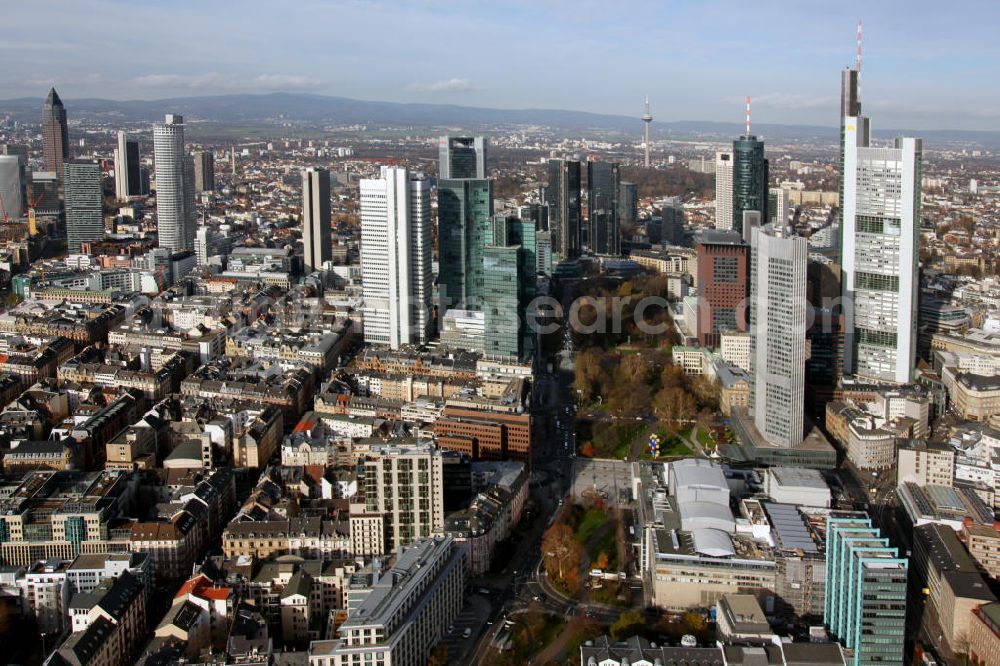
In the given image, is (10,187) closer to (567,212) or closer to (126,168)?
(126,168)

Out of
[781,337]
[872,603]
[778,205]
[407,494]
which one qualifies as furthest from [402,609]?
[778,205]

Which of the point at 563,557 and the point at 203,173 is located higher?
the point at 203,173

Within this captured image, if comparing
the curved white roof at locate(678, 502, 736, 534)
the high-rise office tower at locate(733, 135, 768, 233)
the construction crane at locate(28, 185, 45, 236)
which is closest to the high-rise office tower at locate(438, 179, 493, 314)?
the curved white roof at locate(678, 502, 736, 534)

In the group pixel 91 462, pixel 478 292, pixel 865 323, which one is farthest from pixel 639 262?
pixel 91 462

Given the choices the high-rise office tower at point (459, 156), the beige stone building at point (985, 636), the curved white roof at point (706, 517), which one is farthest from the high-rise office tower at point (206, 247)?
the beige stone building at point (985, 636)

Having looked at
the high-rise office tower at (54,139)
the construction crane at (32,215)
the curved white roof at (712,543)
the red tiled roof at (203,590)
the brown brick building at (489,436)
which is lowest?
the red tiled roof at (203,590)

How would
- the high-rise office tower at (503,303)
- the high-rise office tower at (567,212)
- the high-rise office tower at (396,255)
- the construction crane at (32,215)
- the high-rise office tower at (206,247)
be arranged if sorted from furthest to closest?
the construction crane at (32,215) → the high-rise office tower at (567,212) → the high-rise office tower at (206,247) → the high-rise office tower at (396,255) → the high-rise office tower at (503,303)

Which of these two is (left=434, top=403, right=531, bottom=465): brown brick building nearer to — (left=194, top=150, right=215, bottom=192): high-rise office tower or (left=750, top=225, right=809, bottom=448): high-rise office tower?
(left=750, top=225, right=809, bottom=448): high-rise office tower

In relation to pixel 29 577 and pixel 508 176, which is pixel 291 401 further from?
pixel 508 176

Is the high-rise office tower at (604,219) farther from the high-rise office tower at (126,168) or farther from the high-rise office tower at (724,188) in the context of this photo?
the high-rise office tower at (126,168)
